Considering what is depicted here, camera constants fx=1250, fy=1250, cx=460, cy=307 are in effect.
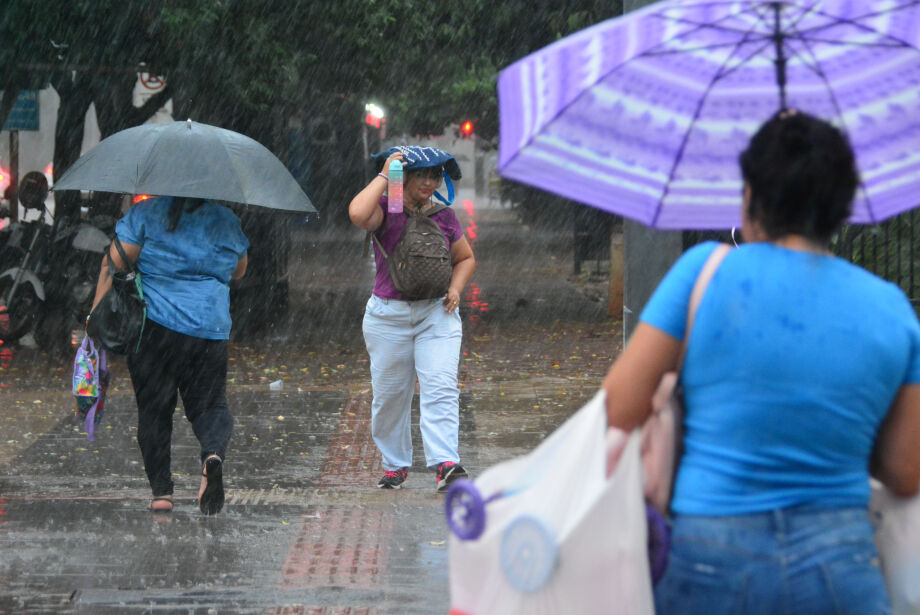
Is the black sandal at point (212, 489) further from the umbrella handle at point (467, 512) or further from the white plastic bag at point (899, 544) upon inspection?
the white plastic bag at point (899, 544)

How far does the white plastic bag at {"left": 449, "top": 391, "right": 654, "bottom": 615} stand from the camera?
89.7 inches

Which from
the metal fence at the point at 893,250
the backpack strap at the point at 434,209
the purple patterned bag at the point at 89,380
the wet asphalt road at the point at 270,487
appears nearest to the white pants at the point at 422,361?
the wet asphalt road at the point at 270,487

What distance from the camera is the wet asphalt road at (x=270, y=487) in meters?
5.10

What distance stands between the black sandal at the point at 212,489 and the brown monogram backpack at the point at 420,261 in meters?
1.31

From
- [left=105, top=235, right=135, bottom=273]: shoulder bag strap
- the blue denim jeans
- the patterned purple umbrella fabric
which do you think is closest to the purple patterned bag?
[left=105, top=235, right=135, bottom=273]: shoulder bag strap

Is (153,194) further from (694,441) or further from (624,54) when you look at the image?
(694,441)

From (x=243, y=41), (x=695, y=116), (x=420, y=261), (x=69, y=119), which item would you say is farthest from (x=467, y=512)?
(x=69, y=119)

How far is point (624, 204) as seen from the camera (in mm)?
2959

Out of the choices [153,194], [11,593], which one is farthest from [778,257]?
[153,194]

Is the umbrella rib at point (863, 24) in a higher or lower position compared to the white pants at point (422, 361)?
higher

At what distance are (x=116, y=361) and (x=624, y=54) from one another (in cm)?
1059

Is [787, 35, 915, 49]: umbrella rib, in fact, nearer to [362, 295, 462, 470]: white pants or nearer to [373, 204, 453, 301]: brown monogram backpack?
[373, 204, 453, 301]: brown monogram backpack

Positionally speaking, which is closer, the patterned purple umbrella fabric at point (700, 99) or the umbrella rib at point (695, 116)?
the patterned purple umbrella fabric at point (700, 99)

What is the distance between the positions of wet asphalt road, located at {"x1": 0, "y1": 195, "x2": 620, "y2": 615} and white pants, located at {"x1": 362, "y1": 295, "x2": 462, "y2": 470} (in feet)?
1.18
